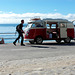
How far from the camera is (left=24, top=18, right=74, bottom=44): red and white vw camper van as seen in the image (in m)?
15.1

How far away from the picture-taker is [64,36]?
Answer: 1586 centimetres

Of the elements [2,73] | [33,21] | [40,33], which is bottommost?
[2,73]

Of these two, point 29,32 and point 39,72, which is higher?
point 29,32

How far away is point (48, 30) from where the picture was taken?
53.4ft

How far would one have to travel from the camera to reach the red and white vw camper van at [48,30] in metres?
15.1

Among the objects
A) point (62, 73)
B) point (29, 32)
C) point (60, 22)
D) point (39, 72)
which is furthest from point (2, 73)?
point (60, 22)

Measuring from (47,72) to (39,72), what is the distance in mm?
224

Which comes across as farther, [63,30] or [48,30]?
[48,30]

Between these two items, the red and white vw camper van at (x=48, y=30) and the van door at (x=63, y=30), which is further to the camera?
the van door at (x=63, y=30)

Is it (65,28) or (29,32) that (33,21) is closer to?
(29,32)

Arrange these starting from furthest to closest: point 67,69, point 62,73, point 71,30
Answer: point 71,30 < point 67,69 < point 62,73

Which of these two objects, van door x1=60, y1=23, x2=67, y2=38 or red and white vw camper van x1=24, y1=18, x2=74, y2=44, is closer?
red and white vw camper van x1=24, y1=18, x2=74, y2=44

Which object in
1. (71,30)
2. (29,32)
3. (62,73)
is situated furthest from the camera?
(71,30)

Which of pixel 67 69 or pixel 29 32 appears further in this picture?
pixel 29 32
